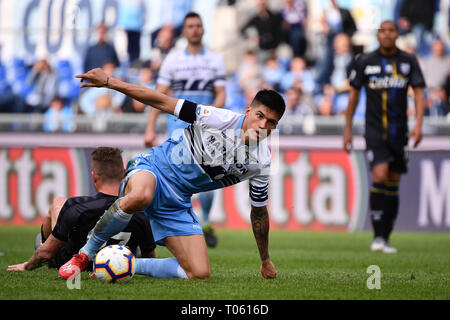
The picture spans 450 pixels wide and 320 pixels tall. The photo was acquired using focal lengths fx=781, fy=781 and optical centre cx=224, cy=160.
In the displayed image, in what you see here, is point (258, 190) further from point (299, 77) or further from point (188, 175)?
point (299, 77)

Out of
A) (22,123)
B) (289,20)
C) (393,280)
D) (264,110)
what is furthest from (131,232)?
(289,20)

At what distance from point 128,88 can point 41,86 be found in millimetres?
10190

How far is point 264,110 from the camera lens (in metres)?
5.70

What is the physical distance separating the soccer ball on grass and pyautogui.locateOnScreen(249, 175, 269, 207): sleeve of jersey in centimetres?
107

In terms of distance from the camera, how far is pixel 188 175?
6203 millimetres

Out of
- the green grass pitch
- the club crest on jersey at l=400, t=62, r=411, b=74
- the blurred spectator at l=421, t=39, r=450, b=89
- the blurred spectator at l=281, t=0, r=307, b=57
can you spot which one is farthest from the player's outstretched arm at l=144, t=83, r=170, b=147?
the blurred spectator at l=421, t=39, r=450, b=89

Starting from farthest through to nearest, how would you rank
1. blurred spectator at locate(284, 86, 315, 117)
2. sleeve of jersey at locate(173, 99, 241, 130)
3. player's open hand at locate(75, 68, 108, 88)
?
blurred spectator at locate(284, 86, 315, 117) → sleeve of jersey at locate(173, 99, 241, 130) → player's open hand at locate(75, 68, 108, 88)

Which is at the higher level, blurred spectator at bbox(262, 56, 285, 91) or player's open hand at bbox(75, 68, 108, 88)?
blurred spectator at bbox(262, 56, 285, 91)

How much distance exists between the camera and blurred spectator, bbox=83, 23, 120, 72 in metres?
15.3

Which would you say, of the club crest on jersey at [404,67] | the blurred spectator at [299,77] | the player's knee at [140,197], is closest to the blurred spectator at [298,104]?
the blurred spectator at [299,77]

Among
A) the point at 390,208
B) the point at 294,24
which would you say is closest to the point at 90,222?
the point at 390,208

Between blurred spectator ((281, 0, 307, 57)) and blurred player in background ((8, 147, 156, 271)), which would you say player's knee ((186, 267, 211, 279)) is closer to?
blurred player in background ((8, 147, 156, 271))

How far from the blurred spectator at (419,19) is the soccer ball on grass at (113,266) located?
37.0 ft
